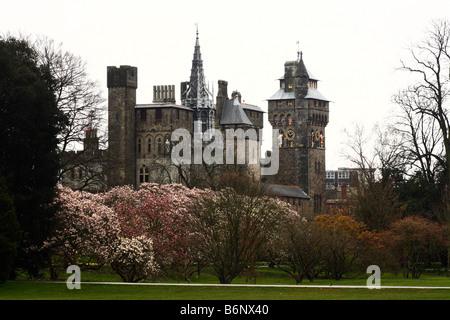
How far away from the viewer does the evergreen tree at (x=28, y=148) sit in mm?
36625

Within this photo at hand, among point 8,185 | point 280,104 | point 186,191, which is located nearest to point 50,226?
point 8,185

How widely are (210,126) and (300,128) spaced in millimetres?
23982

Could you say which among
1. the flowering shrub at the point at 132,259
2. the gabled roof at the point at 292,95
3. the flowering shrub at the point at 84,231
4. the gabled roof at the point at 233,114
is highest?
the gabled roof at the point at 292,95

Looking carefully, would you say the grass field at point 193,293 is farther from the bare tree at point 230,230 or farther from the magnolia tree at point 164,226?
the magnolia tree at point 164,226

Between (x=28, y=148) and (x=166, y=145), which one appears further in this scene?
(x=166, y=145)

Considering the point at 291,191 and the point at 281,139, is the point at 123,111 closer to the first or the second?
the point at 291,191

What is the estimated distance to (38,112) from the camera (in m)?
37.2

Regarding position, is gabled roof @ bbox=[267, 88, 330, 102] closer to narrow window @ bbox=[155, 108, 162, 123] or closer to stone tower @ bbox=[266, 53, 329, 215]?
stone tower @ bbox=[266, 53, 329, 215]

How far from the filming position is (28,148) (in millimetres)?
36875

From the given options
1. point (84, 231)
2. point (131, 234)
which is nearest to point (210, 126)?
point (131, 234)

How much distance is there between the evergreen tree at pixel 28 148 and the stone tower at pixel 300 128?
289 feet

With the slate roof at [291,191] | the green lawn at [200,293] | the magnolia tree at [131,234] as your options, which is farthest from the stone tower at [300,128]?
the green lawn at [200,293]
